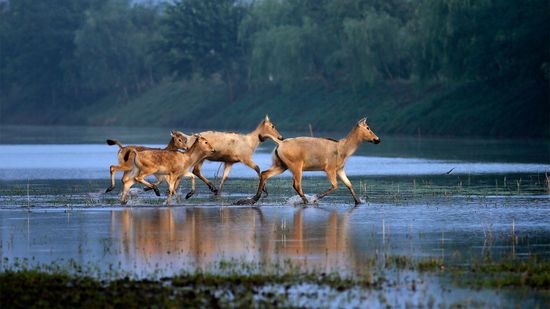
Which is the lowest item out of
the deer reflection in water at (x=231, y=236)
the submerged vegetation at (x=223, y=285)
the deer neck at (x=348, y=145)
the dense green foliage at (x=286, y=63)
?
the submerged vegetation at (x=223, y=285)

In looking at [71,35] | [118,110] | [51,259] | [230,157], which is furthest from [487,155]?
[71,35]

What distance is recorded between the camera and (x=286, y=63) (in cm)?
9706

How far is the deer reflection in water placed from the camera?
55.7 feet

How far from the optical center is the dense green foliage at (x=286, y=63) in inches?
2721

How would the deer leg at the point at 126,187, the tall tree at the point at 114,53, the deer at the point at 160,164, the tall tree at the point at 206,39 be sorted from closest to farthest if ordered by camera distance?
the deer leg at the point at 126,187, the deer at the point at 160,164, the tall tree at the point at 206,39, the tall tree at the point at 114,53

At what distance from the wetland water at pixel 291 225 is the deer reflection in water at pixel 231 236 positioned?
19 millimetres

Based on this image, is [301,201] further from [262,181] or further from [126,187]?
[126,187]

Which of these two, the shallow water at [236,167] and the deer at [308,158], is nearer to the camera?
the deer at [308,158]

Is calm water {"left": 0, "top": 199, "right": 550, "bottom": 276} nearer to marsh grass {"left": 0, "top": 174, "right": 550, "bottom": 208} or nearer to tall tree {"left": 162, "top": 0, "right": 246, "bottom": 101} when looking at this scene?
marsh grass {"left": 0, "top": 174, "right": 550, "bottom": 208}

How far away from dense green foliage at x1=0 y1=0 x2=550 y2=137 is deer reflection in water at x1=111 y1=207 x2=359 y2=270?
44310 millimetres

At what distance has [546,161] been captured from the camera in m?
42.5

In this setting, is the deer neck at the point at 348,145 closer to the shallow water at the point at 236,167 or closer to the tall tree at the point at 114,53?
the shallow water at the point at 236,167

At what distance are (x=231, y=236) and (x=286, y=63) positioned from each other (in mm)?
77691

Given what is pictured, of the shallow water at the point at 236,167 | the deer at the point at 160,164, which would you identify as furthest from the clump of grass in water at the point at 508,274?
the shallow water at the point at 236,167
